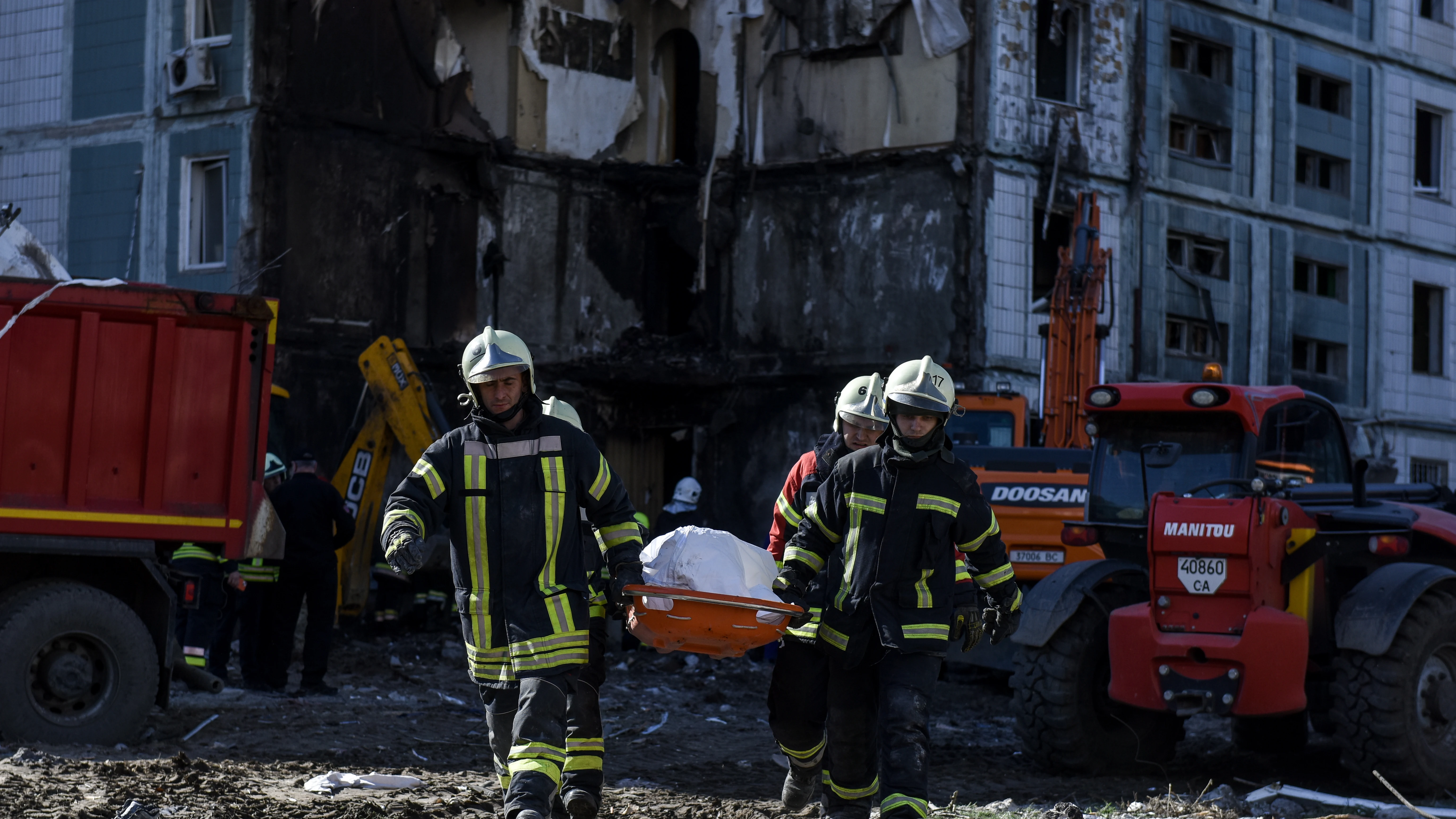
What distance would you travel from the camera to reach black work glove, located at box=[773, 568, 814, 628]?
7.15 meters

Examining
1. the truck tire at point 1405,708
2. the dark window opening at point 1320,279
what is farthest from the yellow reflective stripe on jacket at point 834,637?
the dark window opening at point 1320,279

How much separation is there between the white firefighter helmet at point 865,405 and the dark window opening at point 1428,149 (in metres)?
23.1

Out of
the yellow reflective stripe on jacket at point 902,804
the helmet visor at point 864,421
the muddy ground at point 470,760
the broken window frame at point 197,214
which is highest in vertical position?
the broken window frame at point 197,214

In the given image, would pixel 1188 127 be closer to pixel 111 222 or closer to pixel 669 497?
pixel 669 497

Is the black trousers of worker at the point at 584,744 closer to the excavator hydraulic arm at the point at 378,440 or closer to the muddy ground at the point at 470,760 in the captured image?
the muddy ground at the point at 470,760

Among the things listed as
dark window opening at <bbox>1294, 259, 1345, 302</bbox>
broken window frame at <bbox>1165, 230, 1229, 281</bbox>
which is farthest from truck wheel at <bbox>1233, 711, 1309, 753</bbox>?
dark window opening at <bbox>1294, 259, 1345, 302</bbox>

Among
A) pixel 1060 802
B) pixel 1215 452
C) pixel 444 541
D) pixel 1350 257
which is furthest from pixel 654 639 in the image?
pixel 1350 257

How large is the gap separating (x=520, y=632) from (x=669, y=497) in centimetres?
1812

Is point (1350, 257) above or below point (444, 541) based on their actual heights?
above

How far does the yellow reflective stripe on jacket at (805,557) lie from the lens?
7293 millimetres

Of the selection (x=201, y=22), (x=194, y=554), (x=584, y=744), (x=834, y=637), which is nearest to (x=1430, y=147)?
(x=201, y=22)

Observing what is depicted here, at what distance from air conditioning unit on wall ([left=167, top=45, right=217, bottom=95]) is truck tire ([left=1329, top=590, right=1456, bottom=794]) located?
14906mm

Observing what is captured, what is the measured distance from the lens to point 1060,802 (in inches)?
352

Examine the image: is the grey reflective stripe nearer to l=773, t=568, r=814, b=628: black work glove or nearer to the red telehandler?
l=773, t=568, r=814, b=628: black work glove
